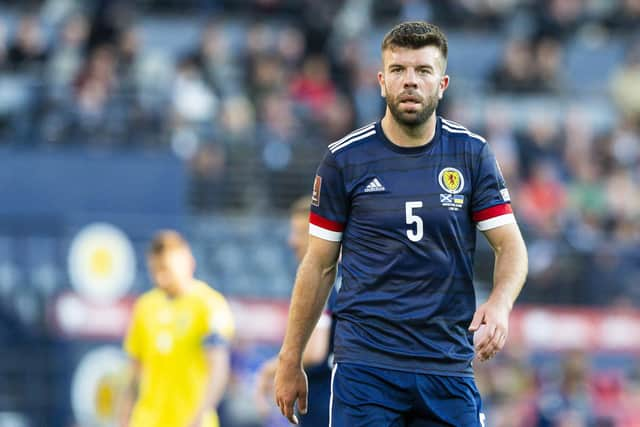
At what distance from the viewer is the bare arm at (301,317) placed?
601 cm

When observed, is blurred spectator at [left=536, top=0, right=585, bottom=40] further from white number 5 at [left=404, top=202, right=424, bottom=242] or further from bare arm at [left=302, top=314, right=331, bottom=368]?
white number 5 at [left=404, top=202, right=424, bottom=242]

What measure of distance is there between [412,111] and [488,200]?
488 mm

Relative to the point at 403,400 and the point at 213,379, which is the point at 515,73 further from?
the point at 403,400

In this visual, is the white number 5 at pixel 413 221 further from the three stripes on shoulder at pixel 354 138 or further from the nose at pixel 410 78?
the nose at pixel 410 78

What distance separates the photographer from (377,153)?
5.97m

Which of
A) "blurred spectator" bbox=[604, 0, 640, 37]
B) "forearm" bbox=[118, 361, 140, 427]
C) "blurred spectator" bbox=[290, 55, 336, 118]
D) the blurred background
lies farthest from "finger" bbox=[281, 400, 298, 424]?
"blurred spectator" bbox=[604, 0, 640, 37]

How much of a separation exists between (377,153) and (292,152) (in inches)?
446

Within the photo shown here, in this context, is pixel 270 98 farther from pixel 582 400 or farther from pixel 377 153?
pixel 377 153

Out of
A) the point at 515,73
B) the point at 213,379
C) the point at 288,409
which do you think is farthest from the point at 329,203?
the point at 515,73

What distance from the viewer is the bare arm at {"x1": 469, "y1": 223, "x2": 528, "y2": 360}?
552 cm

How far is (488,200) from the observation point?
19.5 feet

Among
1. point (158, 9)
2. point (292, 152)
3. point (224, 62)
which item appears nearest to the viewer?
point (292, 152)

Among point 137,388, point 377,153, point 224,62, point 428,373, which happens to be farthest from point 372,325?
point 224,62

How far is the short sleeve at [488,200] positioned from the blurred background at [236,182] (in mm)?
7186
